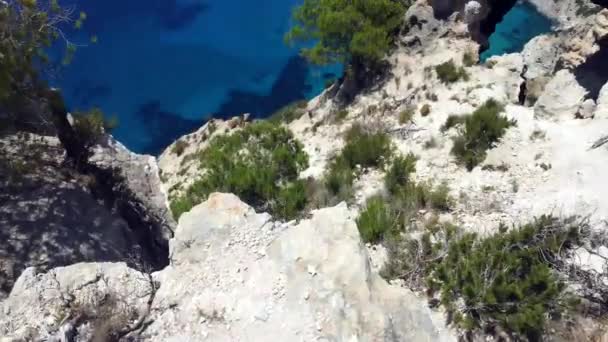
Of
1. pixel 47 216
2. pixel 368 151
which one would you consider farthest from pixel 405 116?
pixel 47 216

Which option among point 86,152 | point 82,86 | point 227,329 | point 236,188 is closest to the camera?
point 227,329

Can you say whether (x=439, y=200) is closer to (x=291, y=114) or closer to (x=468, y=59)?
(x=468, y=59)

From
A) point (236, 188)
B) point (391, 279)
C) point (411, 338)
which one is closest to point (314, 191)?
point (236, 188)

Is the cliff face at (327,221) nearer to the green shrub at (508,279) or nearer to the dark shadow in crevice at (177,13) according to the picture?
the green shrub at (508,279)

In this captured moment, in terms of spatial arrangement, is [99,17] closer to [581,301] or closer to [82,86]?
[82,86]

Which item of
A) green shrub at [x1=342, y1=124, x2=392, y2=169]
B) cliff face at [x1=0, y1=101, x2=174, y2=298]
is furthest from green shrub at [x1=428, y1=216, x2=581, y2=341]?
cliff face at [x1=0, y1=101, x2=174, y2=298]

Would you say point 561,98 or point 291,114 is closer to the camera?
point 561,98

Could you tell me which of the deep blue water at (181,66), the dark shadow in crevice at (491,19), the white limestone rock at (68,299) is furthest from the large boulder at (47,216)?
the dark shadow in crevice at (491,19)
